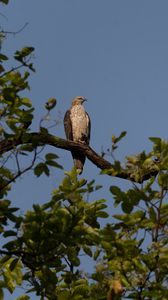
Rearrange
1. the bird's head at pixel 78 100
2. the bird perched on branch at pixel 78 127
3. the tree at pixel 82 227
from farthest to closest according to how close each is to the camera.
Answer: the bird's head at pixel 78 100, the bird perched on branch at pixel 78 127, the tree at pixel 82 227

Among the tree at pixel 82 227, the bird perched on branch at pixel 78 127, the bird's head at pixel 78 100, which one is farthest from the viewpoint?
the bird's head at pixel 78 100

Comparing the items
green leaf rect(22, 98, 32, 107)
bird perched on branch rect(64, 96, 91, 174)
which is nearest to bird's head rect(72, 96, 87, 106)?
bird perched on branch rect(64, 96, 91, 174)

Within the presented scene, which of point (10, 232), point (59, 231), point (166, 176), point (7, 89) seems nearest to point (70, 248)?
point (59, 231)

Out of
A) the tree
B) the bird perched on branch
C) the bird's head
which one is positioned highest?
the bird's head

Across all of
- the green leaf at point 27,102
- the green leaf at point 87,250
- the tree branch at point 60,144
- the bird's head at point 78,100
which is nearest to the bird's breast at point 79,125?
the bird's head at point 78,100

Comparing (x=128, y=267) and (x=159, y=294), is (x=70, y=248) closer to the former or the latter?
(x=128, y=267)

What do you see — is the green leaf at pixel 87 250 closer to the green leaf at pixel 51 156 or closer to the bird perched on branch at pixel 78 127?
the green leaf at pixel 51 156

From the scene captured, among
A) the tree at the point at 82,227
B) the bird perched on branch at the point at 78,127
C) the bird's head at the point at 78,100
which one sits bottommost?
the tree at the point at 82,227

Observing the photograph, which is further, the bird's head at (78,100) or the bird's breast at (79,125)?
the bird's head at (78,100)

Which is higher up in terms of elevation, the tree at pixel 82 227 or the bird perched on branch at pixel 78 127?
the bird perched on branch at pixel 78 127

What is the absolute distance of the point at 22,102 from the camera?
18.2 ft

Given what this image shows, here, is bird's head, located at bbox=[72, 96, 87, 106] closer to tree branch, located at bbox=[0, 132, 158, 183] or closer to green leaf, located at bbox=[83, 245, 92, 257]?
tree branch, located at bbox=[0, 132, 158, 183]

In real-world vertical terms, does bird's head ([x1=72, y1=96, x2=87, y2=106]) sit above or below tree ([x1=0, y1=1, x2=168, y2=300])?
above

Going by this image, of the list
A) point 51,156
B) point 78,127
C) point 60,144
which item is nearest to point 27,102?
point 60,144
